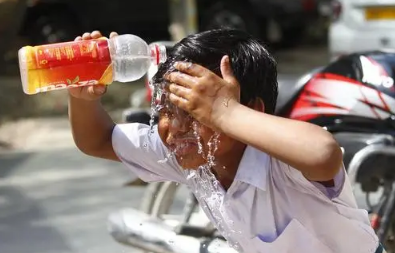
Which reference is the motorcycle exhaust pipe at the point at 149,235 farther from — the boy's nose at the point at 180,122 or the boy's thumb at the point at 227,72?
the boy's thumb at the point at 227,72

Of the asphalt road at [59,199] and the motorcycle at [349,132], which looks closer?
the motorcycle at [349,132]

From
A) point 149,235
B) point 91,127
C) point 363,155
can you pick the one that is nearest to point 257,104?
point 91,127

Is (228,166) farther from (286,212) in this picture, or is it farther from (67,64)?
(67,64)

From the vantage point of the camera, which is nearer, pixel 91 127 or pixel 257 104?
pixel 257 104

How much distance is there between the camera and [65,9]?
10953 mm

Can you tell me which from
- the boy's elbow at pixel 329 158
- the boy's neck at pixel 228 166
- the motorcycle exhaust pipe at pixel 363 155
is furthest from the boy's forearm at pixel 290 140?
the motorcycle exhaust pipe at pixel 363 155

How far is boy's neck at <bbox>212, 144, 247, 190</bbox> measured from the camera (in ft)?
7.18

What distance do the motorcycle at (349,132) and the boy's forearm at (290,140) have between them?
47.9 inches

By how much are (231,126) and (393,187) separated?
1.47m

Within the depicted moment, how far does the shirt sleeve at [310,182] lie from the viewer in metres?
2.07

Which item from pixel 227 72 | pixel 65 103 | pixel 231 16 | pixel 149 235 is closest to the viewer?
pixel 227 72

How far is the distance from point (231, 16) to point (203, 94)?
954 cm

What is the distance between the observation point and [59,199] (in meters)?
→ 5.57

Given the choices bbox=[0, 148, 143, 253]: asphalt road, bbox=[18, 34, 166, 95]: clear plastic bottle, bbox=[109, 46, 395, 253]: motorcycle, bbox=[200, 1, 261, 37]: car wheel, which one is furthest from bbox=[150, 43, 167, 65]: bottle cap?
bbox=[200, 1, 261, 37]: car wheel
